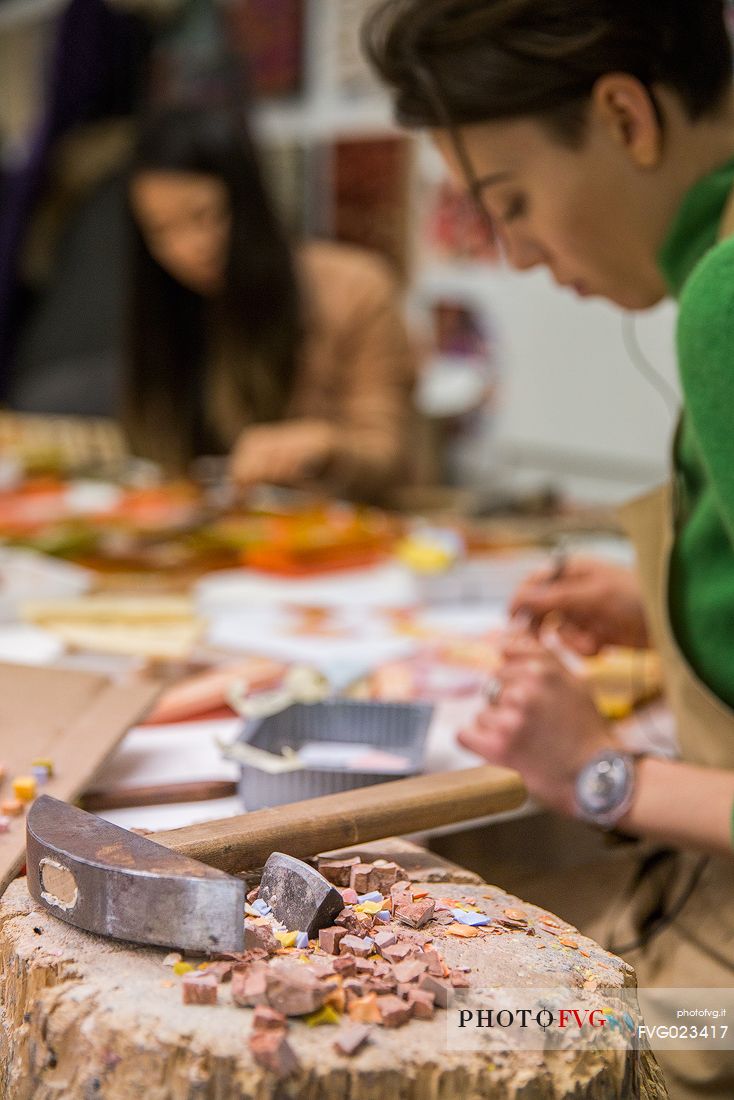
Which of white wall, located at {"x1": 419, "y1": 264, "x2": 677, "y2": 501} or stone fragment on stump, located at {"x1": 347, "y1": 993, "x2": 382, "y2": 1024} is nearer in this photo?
stone fragment on stump, located at {"x1": 347, "y1": 993, "x2": 382, "y2": 1024}

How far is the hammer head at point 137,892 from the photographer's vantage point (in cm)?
73

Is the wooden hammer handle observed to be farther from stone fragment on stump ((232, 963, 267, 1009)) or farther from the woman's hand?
the woman's hand

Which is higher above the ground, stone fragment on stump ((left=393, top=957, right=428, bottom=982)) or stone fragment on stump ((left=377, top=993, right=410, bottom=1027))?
stone fragment on stump ((left=377, top=993, right=410, bottom=1027))

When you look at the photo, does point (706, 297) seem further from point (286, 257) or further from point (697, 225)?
point (286, 257)

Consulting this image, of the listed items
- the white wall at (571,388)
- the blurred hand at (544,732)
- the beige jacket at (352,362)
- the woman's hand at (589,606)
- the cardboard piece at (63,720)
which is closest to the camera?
the cardboard piece at (63,720)

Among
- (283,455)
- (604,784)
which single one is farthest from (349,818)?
(283,455)

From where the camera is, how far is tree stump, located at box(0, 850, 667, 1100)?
2.15 feet

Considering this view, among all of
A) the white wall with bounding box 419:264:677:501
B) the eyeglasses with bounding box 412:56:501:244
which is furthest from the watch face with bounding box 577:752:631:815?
the white wall with bounding box 419:264:677:501

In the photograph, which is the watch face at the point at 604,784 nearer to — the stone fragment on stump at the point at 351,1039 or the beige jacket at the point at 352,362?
the stone fragment on stump at the point at 351,1039

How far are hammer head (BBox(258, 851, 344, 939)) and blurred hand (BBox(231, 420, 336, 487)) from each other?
2103mm

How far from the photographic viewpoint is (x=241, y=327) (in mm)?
3387

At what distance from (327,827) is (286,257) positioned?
8.84ft

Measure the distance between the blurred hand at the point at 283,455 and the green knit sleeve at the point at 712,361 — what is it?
6.39 ft

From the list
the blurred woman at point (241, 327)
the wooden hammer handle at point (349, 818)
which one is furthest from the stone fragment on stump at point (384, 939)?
the blurred woman at point (241, 327)
